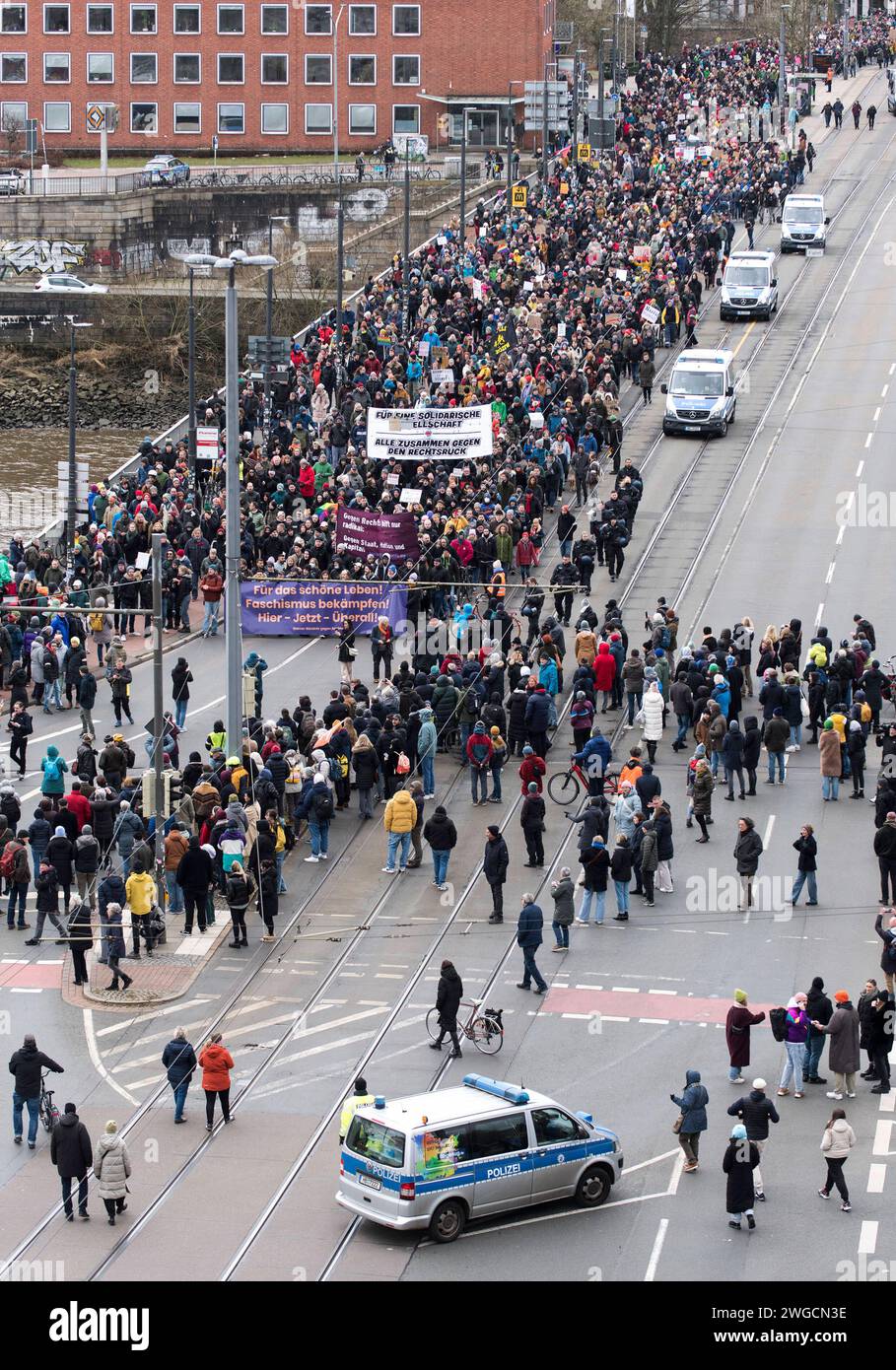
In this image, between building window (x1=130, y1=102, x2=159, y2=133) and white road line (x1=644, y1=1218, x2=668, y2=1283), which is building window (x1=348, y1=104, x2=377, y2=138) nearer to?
building window (x1=130, y1=102, x2=159, y2=133)

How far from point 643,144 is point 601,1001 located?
195 ft

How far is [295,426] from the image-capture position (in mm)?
55812

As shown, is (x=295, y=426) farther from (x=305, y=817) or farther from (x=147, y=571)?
(x=305, y=817)

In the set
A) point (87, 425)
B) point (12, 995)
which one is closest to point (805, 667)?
point (12, 995)

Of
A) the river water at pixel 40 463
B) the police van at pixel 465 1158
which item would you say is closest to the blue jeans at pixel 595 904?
the police van at pixel 465 1158

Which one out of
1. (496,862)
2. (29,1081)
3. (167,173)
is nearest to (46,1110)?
(29,1081)

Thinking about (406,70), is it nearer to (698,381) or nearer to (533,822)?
(698,381)

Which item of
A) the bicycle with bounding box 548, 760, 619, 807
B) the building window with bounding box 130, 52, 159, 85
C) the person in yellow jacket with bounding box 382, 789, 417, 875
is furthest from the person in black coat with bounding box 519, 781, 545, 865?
the building window with bounding box 130, 52, 159, 85

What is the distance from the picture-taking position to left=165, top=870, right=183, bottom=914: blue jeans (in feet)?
110

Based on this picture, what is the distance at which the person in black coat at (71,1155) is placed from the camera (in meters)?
24.9

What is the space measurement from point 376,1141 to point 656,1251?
2912 mm

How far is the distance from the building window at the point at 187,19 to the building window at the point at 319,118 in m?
6.29

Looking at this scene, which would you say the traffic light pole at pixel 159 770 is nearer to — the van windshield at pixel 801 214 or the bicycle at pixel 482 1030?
the bicycle at pixel 482 1030

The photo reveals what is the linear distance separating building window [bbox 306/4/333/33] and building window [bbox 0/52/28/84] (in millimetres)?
13327
